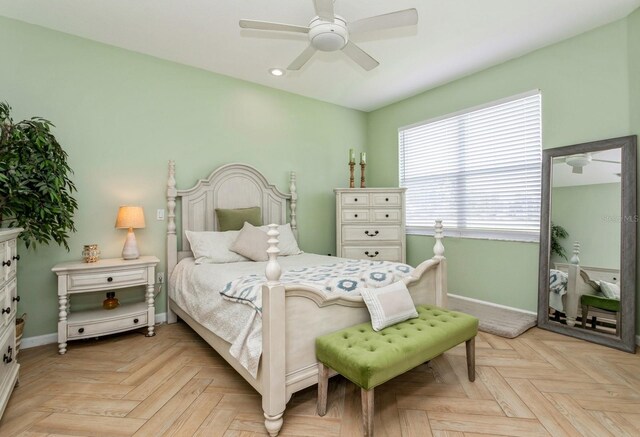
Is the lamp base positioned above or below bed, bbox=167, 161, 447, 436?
above

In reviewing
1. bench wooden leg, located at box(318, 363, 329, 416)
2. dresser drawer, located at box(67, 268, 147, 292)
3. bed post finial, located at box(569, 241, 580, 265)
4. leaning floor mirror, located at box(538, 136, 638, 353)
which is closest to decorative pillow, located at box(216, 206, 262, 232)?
dresser drawer, located at box(67, 268, 147, 292)

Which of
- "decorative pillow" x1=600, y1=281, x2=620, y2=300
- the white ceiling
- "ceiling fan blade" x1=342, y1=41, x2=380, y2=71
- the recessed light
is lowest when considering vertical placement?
"decorative pillow" x1=600, y1=281, x2=620, y2=300

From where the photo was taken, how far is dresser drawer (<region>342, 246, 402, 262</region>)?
385 centimetres

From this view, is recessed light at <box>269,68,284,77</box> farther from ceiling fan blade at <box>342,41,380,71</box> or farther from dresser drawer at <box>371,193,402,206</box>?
dresser drawer at <box>371,193,402,206</box>

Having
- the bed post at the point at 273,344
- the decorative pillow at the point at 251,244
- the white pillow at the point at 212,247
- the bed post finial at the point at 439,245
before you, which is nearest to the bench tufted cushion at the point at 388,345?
the bed post at the point at 273,344

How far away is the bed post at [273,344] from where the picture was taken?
5.03 ft

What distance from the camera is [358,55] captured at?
7.51 feet

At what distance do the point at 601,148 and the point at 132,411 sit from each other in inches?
154

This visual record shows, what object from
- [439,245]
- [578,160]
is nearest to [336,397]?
[439,245]

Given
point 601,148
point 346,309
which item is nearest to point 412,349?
point 346,309

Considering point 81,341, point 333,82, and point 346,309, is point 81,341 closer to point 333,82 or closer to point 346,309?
point 346,309

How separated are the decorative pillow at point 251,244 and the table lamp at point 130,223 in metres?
0.84

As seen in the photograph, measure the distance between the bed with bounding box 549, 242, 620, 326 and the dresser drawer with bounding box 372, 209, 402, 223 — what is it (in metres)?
1.64

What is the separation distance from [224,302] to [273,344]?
608 millimetres
